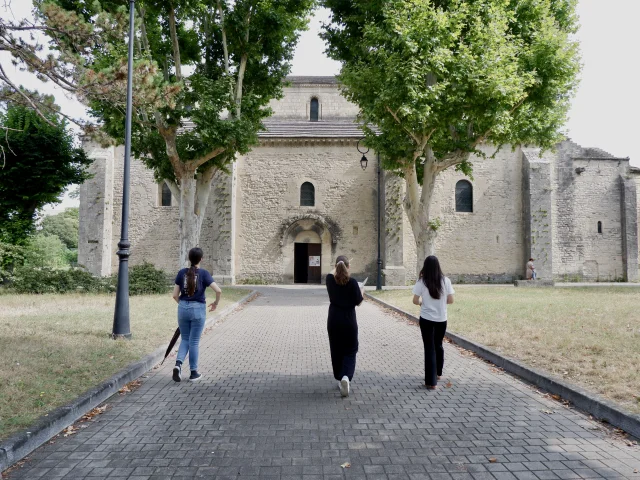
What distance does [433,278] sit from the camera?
18.9 ft

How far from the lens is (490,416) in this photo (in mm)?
4586

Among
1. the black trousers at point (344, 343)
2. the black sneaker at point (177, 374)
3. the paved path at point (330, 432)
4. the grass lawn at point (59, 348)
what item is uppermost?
the black trousers at point (344, 343)

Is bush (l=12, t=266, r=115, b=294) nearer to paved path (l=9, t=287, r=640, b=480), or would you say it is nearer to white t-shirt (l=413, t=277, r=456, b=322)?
paved path (l=9, t=287, r=640, b=480)

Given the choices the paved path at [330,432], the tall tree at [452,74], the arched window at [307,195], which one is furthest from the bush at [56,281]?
the arched window at [307,195]

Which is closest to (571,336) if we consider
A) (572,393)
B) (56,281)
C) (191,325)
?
(572,393)

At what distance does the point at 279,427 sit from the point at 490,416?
86.6 inches

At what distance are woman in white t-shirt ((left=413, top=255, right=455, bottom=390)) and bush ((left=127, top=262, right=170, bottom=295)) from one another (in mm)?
13527

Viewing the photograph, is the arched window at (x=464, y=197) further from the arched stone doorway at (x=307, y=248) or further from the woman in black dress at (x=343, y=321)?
the woman in black dress at (x=343, y=321)

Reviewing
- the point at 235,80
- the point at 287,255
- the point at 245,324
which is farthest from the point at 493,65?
the point at 287,255

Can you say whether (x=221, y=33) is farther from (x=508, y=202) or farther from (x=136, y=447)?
(x=508, y=202)

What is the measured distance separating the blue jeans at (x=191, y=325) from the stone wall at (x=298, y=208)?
20.4m

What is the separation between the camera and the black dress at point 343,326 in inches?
210

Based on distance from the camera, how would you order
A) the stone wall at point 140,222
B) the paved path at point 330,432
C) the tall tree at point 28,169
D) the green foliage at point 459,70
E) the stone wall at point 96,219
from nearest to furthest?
the paved path at point 330,432, the green foliage at point 459,70, the tall tree at point 28,169, the stone wall at point 96,219, the stone wall at point 140,222

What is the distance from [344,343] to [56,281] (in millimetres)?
15035
